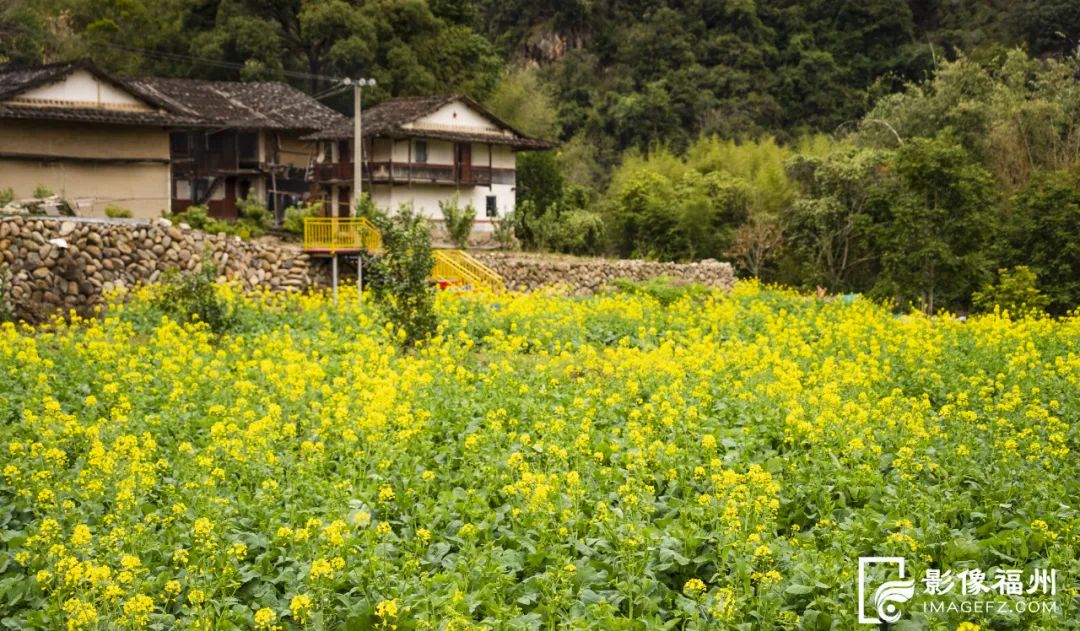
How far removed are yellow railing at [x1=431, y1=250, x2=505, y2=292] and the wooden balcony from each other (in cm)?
955

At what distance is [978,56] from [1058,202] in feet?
69.4

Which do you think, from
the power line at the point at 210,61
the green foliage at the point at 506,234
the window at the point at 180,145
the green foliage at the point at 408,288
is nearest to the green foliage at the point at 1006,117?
the green foliage at the point at 506,234

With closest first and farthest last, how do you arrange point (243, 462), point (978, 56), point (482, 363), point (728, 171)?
point (243, 462) < point (482, 363) < point (728, 171) < point (978, 56)

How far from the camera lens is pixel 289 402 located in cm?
1009

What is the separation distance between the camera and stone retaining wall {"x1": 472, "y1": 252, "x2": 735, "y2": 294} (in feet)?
100

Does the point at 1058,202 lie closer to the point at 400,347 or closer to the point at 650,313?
the point at 650,313

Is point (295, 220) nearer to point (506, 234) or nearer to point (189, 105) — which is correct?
point (506, 234)

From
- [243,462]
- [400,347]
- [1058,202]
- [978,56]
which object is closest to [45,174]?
[400,347]

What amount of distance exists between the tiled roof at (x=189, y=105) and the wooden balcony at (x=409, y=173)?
72.6 inches

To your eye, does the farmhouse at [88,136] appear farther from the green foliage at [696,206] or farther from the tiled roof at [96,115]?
the green foliage at [696,206]

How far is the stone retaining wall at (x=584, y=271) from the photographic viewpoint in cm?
3050

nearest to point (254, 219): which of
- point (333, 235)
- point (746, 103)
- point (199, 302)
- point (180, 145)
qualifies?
point (333, 235)

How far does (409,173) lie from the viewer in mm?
38188

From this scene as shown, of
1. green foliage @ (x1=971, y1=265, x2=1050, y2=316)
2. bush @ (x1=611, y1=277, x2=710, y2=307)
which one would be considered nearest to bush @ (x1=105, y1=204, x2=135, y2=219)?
bush @ (x1=611, y1=277, x2=710, y2=307)
